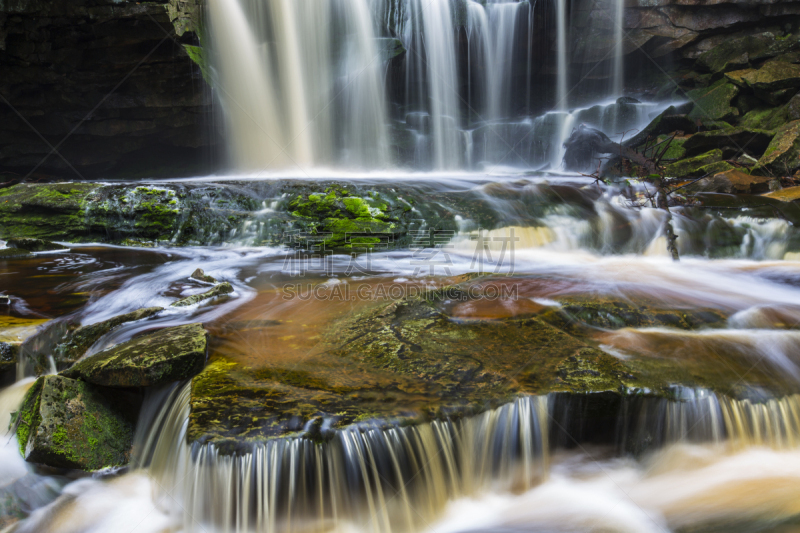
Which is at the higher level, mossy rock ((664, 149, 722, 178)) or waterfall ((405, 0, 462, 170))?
waterfall ((405, 0, 462, 170))

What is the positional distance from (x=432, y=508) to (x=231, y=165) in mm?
10808

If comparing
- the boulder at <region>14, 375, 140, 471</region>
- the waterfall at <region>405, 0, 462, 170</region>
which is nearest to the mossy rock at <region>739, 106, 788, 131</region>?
the waterfall at <region>405, 0, 462, 170</region>

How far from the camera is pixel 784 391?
9.02 ft

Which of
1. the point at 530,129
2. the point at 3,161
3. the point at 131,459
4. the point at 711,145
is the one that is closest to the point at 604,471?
the point at 131,459

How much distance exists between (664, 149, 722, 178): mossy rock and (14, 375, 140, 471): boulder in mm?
9708

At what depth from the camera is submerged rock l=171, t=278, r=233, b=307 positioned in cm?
405

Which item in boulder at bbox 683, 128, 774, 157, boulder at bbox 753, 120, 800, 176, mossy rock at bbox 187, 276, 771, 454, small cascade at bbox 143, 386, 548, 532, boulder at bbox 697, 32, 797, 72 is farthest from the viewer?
boulder at bbox 697, 32, 797, 72

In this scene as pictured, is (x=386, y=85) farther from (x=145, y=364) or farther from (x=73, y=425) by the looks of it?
(x=73, y=425)

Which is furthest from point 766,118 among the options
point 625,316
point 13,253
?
point 13,253

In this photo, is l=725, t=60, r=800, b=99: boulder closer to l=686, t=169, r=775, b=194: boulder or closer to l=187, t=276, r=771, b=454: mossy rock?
l=686, t=169, r=775, b=194: boulder

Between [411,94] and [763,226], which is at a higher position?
[411,94]

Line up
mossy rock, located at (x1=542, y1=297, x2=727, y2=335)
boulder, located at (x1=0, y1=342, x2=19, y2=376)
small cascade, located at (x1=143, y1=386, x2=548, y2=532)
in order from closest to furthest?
small cascade, located at (x1=143, y1=386, x2=548, y2=532)
boulder, located at (x1=0, y1=342, x2=19, y2=376)
mossy rock, located at (x1=542, y1=297, x2=727, y2=335)

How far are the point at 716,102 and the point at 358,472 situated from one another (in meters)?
12.5

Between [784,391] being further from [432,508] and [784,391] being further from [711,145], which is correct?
[711,145]
